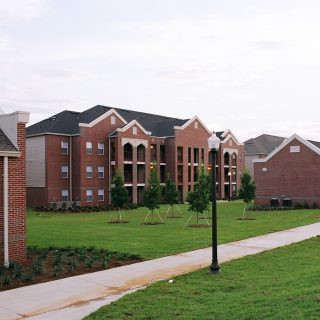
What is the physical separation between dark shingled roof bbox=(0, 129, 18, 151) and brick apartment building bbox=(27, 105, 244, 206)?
1226 inches

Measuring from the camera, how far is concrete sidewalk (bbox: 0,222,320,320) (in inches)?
352

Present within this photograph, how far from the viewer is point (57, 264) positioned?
44.5 feet

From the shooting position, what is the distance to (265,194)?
141ft

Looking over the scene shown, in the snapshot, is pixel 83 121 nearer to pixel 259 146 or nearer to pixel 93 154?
pixel 93 154

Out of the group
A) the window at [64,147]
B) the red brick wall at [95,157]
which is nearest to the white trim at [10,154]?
the red brick wall at [95,157]

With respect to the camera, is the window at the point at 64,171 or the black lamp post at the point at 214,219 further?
the window at the point at 64,171

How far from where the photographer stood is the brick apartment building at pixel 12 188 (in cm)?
1375

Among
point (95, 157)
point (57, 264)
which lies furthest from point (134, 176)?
point (57, 264)

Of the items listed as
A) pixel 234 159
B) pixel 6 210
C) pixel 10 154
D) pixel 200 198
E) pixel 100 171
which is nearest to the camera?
pixel 6 210

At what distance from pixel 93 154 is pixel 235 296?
39.6m

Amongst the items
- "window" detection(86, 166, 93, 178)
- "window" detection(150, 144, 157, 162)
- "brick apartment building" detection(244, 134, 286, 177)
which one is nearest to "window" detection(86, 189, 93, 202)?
"window" detection(86, 166, 93, 178)

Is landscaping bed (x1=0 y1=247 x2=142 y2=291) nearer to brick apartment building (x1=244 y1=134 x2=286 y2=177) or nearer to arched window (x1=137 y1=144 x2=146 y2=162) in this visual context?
arched window (x1=137 y1=144 x2=146 y2=162)

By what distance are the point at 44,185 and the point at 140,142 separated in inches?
460

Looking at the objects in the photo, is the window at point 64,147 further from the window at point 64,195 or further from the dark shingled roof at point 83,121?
the window at point 64,195
